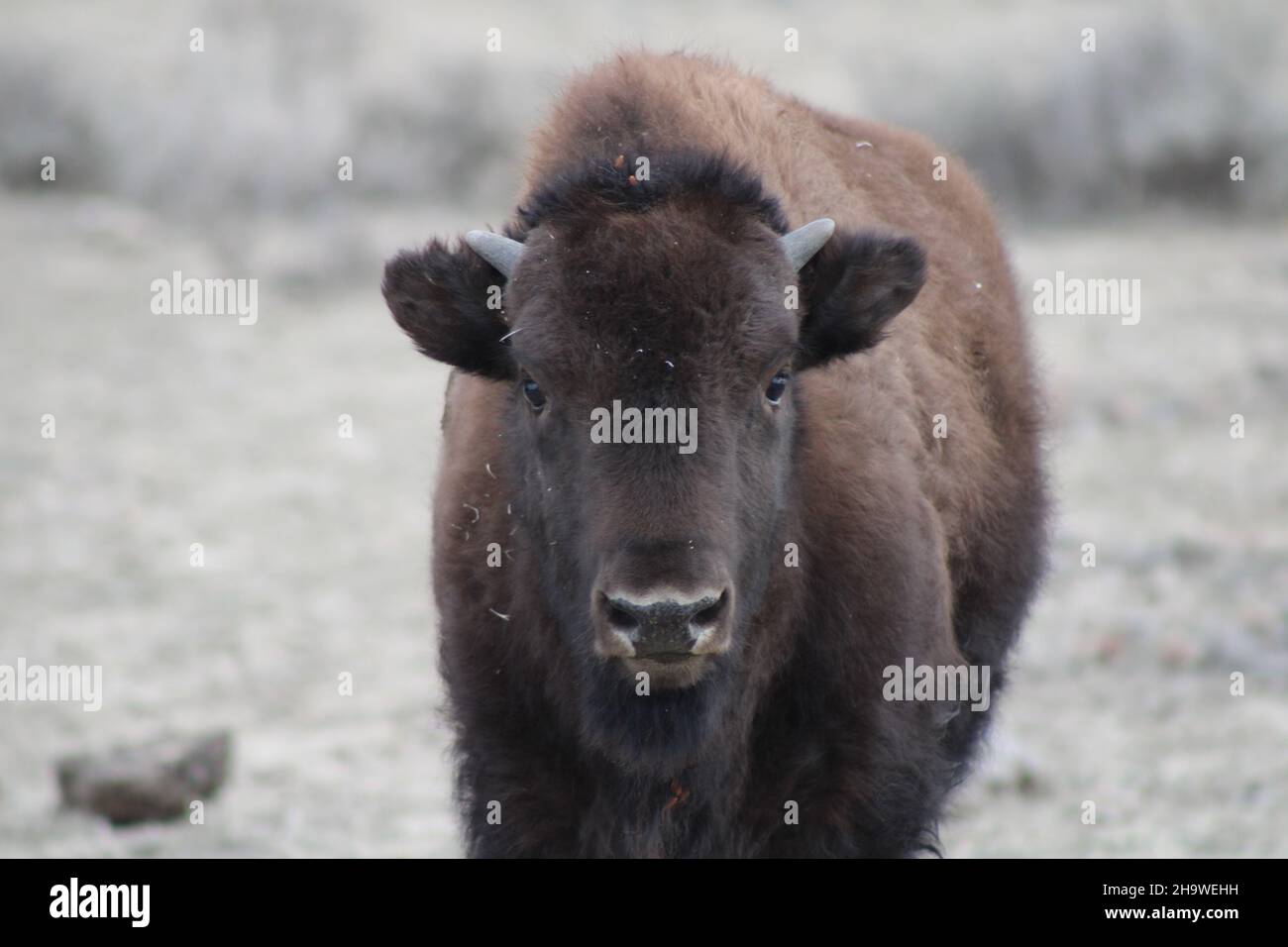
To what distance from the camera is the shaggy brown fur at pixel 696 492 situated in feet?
18.0

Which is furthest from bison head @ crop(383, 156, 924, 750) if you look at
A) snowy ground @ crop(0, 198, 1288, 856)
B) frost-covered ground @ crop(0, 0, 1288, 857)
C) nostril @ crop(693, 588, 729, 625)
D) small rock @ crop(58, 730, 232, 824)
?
small rock @ crop(58, 730, 232, 824)

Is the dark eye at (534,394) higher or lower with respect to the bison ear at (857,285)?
lower

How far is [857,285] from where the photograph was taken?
592cm

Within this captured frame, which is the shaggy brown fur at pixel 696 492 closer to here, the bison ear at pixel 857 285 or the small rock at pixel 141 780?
the bison ear at pixel 857 285

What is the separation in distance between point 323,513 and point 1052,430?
8606 millimetres

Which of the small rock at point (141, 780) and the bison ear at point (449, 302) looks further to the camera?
the small rock at point (141, 780)

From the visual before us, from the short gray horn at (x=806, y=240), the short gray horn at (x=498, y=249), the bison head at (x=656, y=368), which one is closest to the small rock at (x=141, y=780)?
the bison head at (x=656, y=368)

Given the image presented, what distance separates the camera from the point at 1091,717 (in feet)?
34.6

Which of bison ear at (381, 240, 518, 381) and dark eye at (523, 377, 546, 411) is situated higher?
bison ear at (381, 240, 518, 381)

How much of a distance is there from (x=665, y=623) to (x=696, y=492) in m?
0.51

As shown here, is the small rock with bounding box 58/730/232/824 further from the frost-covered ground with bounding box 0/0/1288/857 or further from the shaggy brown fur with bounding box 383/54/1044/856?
the shaggy brown fur with bounding box 383/54/1044/856

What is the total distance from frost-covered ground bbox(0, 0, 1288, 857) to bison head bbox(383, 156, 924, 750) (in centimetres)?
365

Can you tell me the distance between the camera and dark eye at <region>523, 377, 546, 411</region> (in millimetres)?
5812
